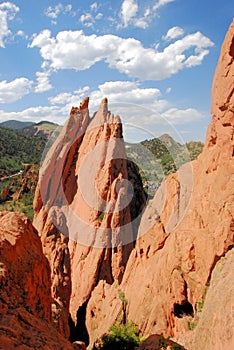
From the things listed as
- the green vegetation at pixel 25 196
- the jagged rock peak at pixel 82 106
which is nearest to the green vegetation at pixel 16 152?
the green vegetation at pixel 25 196

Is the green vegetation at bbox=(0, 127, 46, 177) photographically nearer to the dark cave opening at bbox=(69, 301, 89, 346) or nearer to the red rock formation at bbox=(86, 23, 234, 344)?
the dark cave opening at bbox=(69, 301, 89, 346)

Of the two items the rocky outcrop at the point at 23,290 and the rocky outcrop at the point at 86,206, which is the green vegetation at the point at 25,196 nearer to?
the rocky outcrop at the point at 86,206

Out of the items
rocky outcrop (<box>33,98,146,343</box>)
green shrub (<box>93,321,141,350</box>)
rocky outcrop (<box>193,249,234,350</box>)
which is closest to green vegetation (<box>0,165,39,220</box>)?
rocky outcrop (<box>33,98,146,343</box>)

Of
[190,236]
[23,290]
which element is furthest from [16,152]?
[23,290]

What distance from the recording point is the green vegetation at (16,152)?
108 m

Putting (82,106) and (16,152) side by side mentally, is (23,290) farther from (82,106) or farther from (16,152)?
(16,152)

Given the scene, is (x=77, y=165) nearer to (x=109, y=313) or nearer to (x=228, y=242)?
(x=109, y=313)

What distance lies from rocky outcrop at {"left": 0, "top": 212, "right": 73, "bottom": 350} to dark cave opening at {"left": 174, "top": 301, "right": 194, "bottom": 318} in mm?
8790

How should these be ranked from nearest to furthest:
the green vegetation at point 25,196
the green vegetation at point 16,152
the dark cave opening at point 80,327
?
the dark cave opening at point 80,327 < the green vegetation at point 25,196 < the green vegetation at point 16,152

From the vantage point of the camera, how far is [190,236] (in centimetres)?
1795

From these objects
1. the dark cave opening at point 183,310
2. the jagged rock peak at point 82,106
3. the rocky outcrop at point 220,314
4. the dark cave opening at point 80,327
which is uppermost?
the jagged rock peak at point 82,106

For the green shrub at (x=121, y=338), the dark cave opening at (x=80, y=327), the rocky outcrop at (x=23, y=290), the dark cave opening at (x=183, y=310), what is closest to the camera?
the rocky outcrop at (x=23, y=290)

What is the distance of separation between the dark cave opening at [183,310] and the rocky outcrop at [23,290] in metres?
8.79

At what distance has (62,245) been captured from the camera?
83.8 ft
